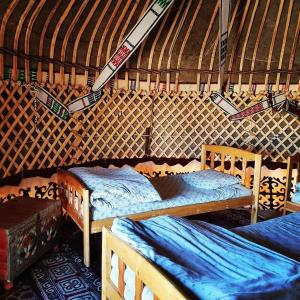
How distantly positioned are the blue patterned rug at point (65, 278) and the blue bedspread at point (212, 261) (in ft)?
2.22

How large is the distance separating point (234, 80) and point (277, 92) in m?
0.48

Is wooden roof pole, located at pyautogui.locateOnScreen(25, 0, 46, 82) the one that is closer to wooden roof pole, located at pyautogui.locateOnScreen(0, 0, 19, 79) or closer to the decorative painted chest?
wooden roof pole, located at pyautogui.locateOnScreen(0, 0, 19, 79)

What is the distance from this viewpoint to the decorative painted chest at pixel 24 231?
Answer: 174 cm

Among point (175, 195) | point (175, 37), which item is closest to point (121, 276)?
point (175, 195)

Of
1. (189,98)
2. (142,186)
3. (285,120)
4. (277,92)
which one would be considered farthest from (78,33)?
(285,120)

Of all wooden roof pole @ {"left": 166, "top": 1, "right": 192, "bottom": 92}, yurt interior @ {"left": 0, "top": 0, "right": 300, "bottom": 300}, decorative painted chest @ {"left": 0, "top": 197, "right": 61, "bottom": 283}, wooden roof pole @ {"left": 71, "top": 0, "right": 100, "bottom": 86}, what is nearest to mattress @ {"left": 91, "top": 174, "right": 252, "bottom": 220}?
yurt interior @ {"left": 0, "top": 0, "right": 300, "bottom": 300}

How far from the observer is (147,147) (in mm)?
3459

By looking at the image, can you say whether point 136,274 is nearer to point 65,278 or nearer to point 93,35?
point 65,278

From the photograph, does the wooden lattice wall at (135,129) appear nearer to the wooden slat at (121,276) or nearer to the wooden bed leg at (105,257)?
the wooden bed leg at (105,257)

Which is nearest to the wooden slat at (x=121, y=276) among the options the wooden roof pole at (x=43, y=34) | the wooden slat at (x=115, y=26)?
the wooden roof pole at (x=43, y=34)

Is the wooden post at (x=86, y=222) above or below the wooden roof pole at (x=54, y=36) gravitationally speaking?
below

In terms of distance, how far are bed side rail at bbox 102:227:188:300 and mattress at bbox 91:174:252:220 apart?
672 mm

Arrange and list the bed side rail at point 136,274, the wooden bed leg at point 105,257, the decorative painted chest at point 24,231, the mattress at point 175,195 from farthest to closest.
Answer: the mattress at point 175,195 → the decorative painted chest at point 24,231 → the wooden bed leg at point 105,257 → the bed side rail at point 136,274

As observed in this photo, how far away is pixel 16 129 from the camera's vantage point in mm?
2674
